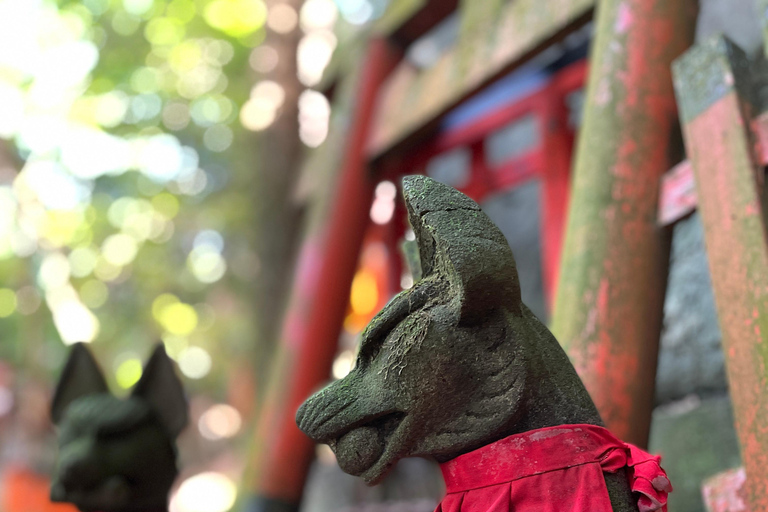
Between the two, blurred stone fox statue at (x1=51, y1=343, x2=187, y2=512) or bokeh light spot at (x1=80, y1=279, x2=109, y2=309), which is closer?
blurred stone fox statue at (x1=51, y1=343, x2=187, y2=512)

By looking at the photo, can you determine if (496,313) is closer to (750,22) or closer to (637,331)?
(637,331)

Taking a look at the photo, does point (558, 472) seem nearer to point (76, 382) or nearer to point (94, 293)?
point (76, 382)

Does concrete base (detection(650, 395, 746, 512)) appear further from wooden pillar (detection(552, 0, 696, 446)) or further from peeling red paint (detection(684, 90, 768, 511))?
peeling red paint (detection(684, 90, 768, 511))

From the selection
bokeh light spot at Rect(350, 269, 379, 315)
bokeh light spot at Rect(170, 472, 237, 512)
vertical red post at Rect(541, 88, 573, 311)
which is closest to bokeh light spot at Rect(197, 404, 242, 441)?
bokeh light spot at Rect(170, 472, 237, 512)

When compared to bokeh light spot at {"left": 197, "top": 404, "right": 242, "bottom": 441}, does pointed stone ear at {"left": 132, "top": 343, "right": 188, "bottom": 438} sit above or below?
below

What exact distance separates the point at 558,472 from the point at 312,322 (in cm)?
236

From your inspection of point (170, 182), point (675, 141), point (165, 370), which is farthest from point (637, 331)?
point (170, 182)

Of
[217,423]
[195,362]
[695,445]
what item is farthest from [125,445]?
[217,423]

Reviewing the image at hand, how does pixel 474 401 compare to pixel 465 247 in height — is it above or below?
below

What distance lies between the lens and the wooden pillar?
1633 millimetres

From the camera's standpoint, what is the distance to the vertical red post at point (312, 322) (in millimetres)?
3068

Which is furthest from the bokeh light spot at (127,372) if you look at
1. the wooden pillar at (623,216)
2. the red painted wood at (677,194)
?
the red painted wood at (677,194)

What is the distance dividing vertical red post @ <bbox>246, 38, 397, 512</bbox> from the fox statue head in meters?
2.03

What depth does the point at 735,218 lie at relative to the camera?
1.46m
